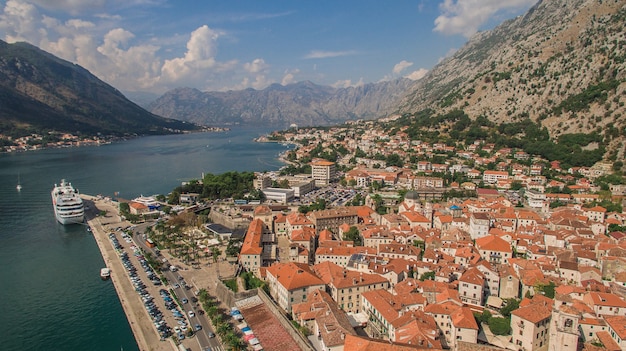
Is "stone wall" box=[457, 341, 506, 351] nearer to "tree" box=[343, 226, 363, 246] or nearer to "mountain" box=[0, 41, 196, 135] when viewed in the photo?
"tree" box=[343, 226, 363, 246]

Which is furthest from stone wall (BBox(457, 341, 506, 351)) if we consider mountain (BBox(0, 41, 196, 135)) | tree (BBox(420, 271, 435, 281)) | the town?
mountain (BBox(0, 41, 196, 135))

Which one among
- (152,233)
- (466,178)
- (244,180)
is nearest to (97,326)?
(152,233)

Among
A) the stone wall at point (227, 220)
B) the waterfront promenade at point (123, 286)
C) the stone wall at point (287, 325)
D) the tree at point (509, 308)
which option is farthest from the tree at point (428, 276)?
the stone wall at point (227, 220)

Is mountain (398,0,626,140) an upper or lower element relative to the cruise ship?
upper

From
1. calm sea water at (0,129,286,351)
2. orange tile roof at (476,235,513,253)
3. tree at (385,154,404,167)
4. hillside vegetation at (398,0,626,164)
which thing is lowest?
calm sea water at (0,129,286,351)

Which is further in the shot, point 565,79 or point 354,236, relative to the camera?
point 565,79

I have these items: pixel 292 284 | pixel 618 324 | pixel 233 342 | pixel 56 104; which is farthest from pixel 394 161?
pixel 56 104

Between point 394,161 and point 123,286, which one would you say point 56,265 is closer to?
point 123,286
